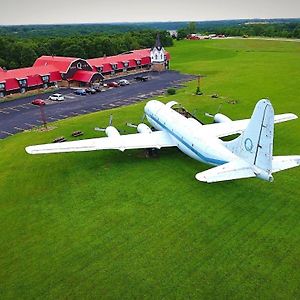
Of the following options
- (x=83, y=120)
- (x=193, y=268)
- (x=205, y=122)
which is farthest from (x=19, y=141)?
(x=193, y=268)

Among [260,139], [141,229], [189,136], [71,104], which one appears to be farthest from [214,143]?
[71,104]

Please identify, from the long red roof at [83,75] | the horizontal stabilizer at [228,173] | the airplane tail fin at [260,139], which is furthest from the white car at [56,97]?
the horizontal stabilizer at [228,173]

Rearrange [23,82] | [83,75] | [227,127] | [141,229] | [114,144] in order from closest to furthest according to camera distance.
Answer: [141,229] → [114,144] → [227,127] → [23,82] → [83,75]

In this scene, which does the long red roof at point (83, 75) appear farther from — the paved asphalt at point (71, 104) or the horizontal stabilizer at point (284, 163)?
the horizontal stabilizer at point (284, 163)

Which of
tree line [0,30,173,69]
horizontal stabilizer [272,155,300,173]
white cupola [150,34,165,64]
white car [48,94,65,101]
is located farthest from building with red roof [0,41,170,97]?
horizontal stabilizer [272,155,300,173]

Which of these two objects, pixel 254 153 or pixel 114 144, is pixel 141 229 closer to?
pixel 254 153

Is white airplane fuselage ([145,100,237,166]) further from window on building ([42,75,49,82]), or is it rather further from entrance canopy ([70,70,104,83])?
window on building ([42,75,49,82])
